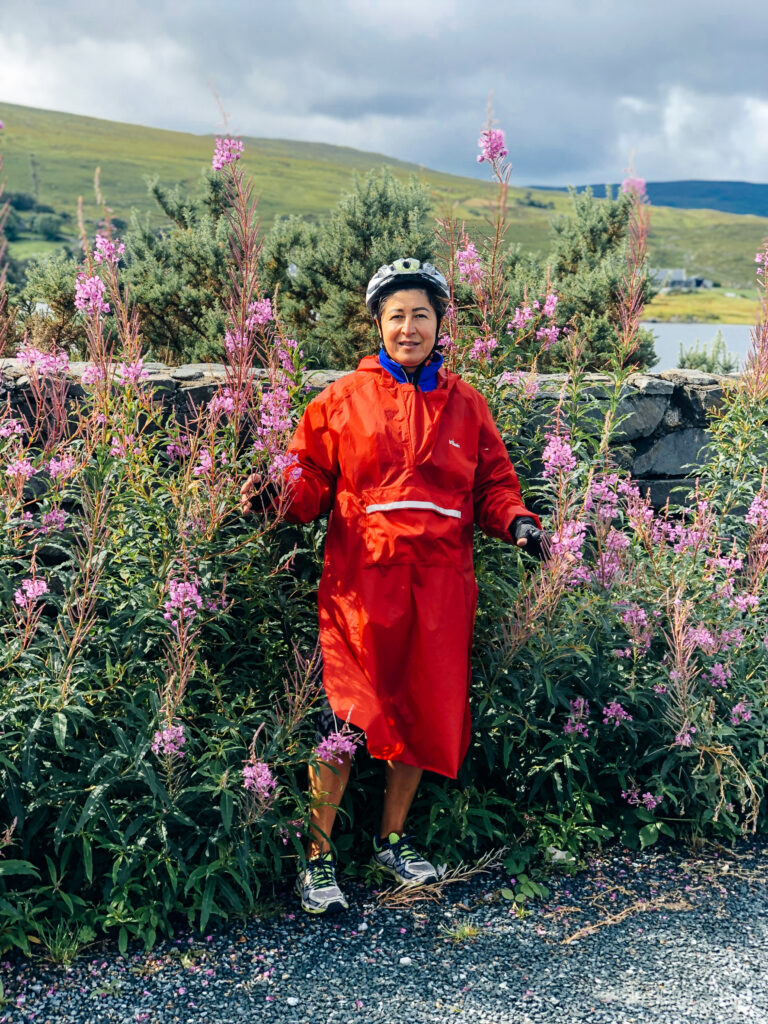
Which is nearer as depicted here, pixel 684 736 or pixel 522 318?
pixel 684 736

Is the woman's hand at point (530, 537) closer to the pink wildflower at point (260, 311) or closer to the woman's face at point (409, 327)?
the woman's face at point (409, 327)

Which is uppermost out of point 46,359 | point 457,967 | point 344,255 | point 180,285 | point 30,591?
point 344,255

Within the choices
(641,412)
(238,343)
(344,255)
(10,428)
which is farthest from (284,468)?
(344,255)

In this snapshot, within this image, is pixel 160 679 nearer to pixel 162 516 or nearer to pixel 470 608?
pixel 162 516

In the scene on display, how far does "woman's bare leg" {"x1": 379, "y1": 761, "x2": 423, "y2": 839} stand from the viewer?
3334mm

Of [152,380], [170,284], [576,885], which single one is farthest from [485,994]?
[170,284]

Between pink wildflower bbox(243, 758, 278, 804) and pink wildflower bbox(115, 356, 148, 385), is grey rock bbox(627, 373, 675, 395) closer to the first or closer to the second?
pink wildflower bbox(115, 356, 148, 385)

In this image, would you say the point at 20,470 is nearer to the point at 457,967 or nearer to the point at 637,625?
the point at 457,967

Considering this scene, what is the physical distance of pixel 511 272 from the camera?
8.07m

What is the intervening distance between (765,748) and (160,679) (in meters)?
2.43

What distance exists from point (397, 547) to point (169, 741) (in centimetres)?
94

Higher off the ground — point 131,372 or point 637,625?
point 131,372

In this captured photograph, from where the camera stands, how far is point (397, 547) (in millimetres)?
3105

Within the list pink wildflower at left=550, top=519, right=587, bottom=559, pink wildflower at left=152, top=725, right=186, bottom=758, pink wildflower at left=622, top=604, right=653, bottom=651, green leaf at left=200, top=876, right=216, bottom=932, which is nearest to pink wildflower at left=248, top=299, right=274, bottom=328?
pink wildflower at left=550, top=519, right=587, bottom=559
